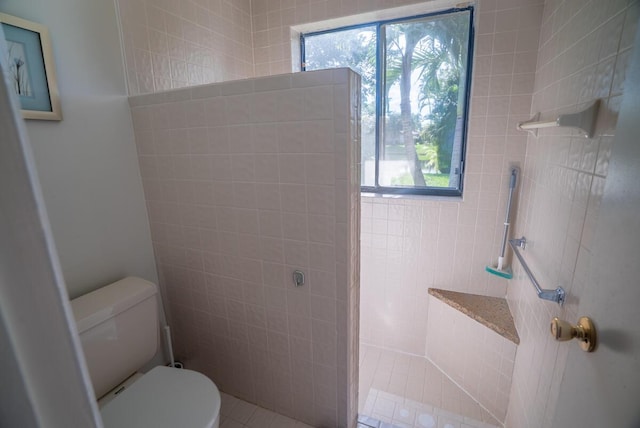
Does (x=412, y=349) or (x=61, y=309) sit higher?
(x=61, y=309)

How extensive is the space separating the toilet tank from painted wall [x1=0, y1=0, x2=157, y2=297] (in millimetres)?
152

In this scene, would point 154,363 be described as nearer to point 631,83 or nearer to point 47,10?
point 47,10

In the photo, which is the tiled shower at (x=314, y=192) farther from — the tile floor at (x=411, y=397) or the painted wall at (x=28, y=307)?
the painted wall at (x=28, y=307)

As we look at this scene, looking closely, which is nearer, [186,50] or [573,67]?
[573,67]

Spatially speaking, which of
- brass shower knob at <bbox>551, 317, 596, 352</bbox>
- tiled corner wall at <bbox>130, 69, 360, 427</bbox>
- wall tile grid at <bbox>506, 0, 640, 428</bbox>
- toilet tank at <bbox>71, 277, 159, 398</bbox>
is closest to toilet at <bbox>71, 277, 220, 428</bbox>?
toilet tank at <bbox>71, 277, 159, 398</bbox>

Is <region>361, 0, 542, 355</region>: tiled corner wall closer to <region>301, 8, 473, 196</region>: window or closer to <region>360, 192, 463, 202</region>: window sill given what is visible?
<region>360, 192, 463, 202</region>: window sill

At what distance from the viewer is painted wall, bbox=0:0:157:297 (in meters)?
1.11

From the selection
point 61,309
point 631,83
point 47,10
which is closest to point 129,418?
point 61,309

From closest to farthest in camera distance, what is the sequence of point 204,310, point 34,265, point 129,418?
point 34,265 → point 129,418 → point 204,310

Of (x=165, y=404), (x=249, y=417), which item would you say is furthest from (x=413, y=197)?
(x=165, y=404)

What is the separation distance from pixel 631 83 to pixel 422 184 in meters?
1.52

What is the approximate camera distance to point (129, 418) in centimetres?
104

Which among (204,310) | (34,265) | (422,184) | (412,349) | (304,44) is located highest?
(304,44)

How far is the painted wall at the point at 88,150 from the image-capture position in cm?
111
